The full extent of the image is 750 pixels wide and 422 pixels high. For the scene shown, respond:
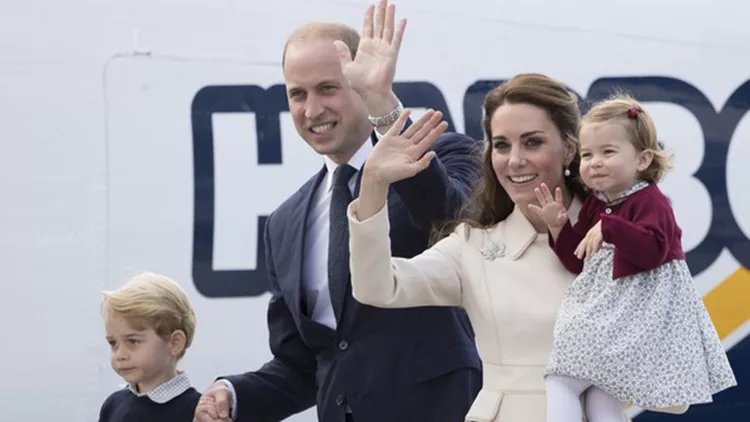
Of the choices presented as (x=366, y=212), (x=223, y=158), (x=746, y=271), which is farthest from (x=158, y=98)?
(x=746, y=271)

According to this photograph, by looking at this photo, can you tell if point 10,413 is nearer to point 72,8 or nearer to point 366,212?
point 72,8

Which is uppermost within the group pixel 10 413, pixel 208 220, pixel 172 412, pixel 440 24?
pixel 440 24

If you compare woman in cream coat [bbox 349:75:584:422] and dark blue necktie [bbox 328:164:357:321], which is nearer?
woman in cream coat [bbox 349:75:584:422]

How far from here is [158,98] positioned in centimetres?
392

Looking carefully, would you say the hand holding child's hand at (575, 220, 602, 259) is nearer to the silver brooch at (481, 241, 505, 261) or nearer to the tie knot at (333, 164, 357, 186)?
the silver brooch at (481, 241, 505, 261)

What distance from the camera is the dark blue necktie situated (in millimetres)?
2688

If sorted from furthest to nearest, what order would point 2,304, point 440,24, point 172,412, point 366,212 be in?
point 440,24, point 2,304, point 172,412, point 366,212

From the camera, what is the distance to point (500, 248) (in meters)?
Answer: 2.41

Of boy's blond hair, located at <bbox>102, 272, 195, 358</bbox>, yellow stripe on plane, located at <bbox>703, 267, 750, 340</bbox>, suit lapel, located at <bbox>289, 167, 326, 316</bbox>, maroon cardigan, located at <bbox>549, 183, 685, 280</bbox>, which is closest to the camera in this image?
maroon cardigan, located at <bbox>549, 183, 685, 280</bbox>

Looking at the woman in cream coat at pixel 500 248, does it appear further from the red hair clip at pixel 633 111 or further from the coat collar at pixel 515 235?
the red hair clip at pixel 633 111

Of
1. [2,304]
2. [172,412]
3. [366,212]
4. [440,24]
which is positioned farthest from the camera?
[440,24]

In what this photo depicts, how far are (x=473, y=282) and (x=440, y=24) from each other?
1814 millimetres

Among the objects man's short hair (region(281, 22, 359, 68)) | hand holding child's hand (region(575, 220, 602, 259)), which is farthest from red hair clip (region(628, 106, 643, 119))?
man's short hair (region(281, 22, 359, 68))

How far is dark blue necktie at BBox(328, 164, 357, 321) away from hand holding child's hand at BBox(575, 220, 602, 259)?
0.63 meters
